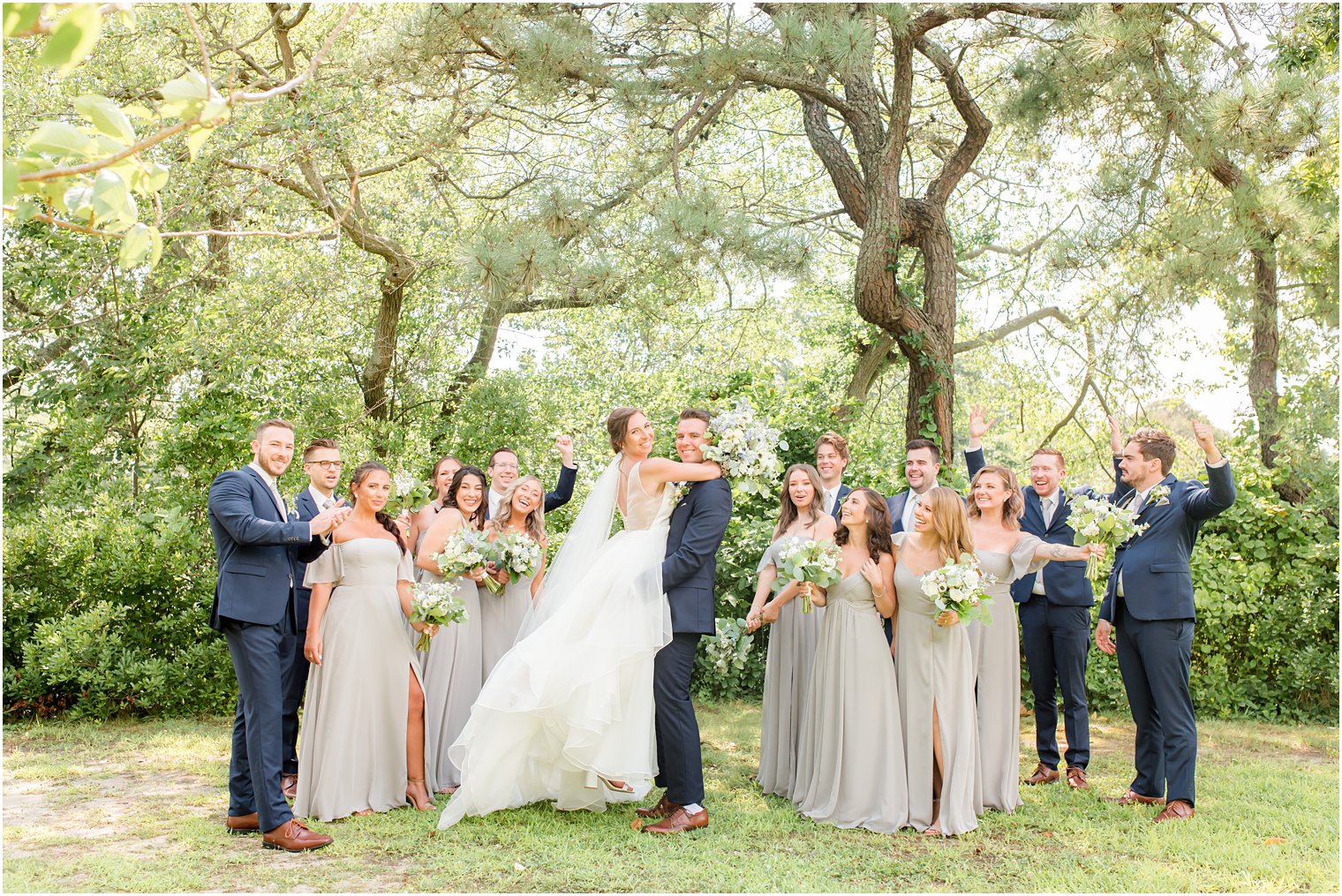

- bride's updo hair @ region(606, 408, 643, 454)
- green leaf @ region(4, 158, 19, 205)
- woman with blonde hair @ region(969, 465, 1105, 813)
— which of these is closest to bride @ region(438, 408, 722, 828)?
bride's updo hair @ region(606, 408, 643, 454)

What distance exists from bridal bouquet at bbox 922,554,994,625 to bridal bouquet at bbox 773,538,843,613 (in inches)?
19.3

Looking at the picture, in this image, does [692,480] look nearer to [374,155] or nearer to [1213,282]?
[1213,282]

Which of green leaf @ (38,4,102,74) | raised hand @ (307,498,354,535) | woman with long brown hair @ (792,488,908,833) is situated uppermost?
green leaf @ (38,4,102,74)

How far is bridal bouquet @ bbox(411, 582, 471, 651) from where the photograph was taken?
18.0ft

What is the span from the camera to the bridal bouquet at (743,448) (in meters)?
5.40

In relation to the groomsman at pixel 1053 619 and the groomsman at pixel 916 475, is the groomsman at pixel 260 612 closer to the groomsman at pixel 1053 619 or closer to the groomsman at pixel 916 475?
the groomsman at pixel 916 475

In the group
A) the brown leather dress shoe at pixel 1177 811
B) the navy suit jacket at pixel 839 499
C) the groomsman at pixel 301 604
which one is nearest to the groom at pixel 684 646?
the navy suit jacket at pixel 839 499

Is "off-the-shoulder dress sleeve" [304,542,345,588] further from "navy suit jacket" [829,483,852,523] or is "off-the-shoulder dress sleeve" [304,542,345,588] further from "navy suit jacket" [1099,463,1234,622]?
"navy suit jacket" [1099,463,1234,622]

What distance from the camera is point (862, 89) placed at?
9.22m

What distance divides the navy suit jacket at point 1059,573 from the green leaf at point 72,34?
220 inches

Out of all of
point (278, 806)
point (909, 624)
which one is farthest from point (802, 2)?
point (278, 806)

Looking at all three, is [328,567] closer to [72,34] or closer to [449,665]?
[449,665]

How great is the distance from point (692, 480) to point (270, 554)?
2.15m

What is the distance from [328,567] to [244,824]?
1.34 meters
